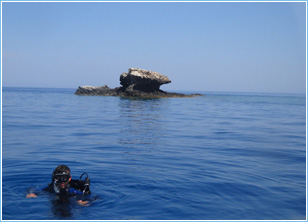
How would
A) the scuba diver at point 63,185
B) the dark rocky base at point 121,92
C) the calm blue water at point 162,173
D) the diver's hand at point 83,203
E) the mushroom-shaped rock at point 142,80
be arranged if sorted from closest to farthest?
the calm blue water at point 162,173 → the diver's hand at point 83,203 → the scuba diver at point 63,185 → the mushroom-shaped rock at point 142,80 → the dark rocky base at point 121,92

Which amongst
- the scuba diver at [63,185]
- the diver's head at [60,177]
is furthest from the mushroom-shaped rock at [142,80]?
the diver's head at [60,177]

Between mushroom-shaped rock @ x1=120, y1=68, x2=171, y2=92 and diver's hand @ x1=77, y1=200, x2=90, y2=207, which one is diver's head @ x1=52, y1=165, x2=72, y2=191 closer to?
diver's hand @ x1=77, y1=200, x2=90, y2=207

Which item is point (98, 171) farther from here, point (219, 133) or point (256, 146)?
point (219, 133)

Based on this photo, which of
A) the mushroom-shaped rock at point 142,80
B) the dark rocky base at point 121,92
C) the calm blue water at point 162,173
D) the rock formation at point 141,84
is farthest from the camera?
the dark rocky base at point 121,92

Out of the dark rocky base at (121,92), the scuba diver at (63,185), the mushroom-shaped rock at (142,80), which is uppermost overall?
the mushroom-shaped rock at (142,80)

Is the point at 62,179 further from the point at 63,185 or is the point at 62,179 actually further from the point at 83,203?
the point at 83,203

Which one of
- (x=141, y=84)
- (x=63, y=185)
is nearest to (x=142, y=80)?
(x=141, y=84)

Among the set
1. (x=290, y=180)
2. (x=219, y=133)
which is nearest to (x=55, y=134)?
(x=219, y=133)

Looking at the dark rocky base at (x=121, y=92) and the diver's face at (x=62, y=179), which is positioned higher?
the dark rocky base at (x=121, y=92)

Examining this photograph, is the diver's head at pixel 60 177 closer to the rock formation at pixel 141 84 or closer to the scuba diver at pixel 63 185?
the scuba diver at pixel 63 185

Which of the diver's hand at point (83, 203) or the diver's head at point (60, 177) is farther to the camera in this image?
the diver's head at point (60, 177)

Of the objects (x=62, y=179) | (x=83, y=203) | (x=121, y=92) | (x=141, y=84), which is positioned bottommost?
(x=83, y=203)

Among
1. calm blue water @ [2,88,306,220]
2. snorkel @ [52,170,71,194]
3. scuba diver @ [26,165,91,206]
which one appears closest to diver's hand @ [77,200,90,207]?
scuba diver @ [26,165,91,206]

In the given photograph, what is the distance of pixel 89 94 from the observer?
82.2 metres
